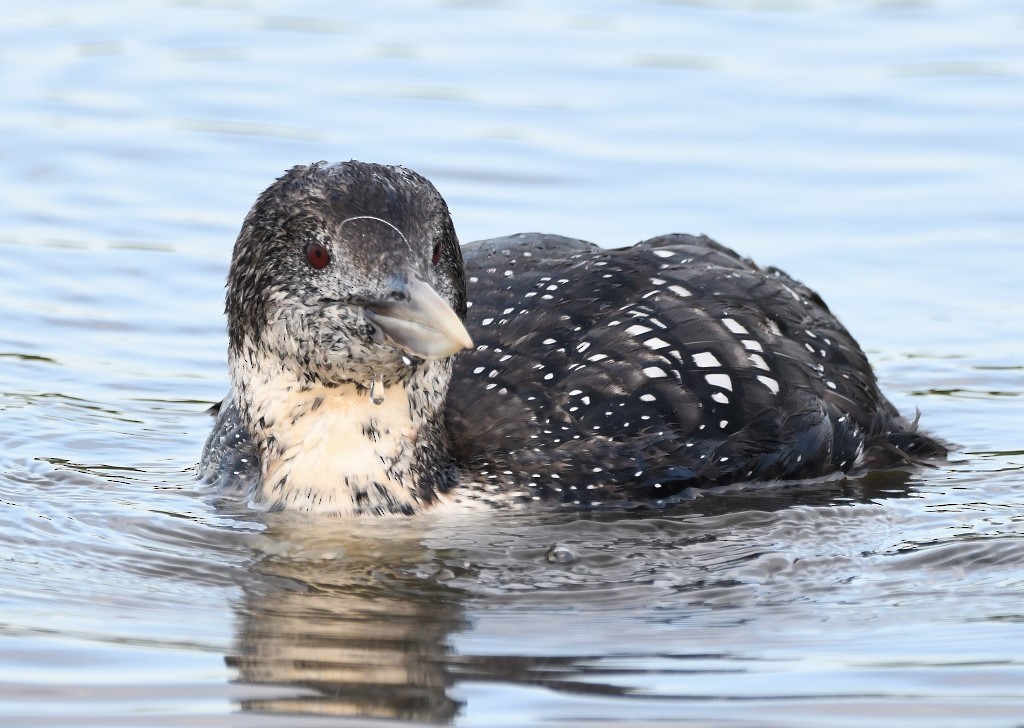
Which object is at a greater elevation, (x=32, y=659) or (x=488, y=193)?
(x=488, y=193)

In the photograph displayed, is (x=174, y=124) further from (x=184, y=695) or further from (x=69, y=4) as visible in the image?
(x=184, y=695)

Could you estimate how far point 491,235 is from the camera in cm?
1016

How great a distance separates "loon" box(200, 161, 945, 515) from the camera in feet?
20.4

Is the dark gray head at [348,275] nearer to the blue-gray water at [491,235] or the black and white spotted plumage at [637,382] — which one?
the black and white spotted plumage at [637,382]

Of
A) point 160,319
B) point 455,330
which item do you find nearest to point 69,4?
point 160,319

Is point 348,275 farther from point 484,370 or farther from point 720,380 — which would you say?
point 720,380

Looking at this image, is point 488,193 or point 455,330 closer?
point 455,330

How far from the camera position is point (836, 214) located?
10492 mm

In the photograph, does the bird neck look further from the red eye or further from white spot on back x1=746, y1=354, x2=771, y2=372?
white spot on back x1=746, y1=354, x2=771, y2=372

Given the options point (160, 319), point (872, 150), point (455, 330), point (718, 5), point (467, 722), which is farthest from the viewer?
point (718, 5)

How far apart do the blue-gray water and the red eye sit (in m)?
0.91

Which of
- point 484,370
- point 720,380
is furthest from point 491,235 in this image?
point 720,380

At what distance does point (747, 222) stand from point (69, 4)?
5910mm

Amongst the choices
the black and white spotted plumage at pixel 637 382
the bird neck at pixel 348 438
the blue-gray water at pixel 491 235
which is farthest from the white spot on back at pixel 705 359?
the bird neck at pixel 348 438
